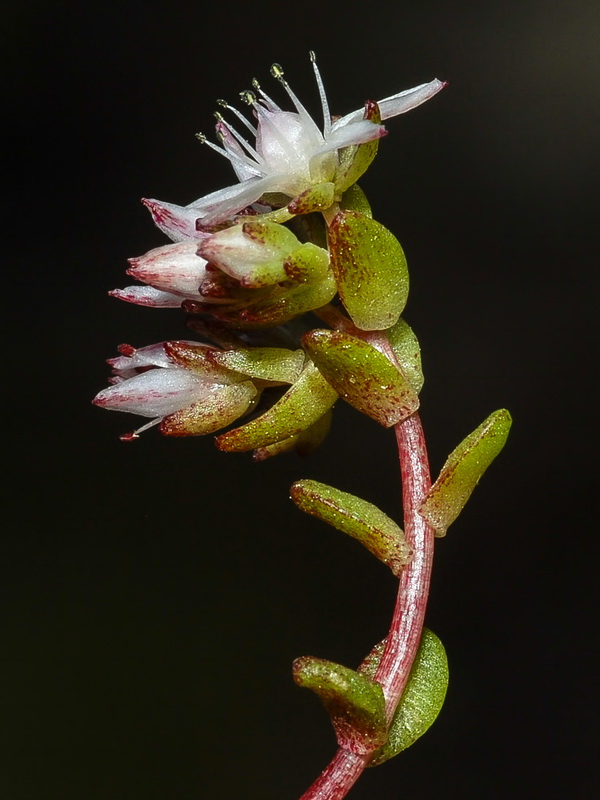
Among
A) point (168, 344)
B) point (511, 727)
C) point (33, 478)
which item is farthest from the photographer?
point (33, 478)

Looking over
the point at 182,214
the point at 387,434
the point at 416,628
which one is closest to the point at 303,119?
the point at 182,214

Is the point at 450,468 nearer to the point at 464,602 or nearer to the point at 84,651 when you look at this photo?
the point at 464,602

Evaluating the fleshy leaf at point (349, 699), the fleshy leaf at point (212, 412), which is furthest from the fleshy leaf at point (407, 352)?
the fleshy leaf at point (349, 699)

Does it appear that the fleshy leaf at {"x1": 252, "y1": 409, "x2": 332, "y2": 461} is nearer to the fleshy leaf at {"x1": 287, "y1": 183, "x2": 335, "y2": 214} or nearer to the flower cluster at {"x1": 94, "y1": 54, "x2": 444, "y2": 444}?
the flower cluster at {"x1": 94, "y1": 54, "x2": 444, "y2": 444}

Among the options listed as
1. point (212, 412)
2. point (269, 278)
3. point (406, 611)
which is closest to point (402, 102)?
point (269, 278)

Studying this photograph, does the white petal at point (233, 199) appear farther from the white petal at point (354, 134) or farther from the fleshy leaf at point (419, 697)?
the fleshy leaf at point (419, 697)
